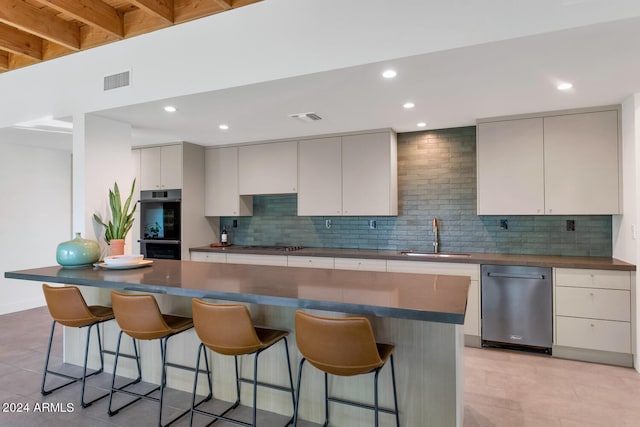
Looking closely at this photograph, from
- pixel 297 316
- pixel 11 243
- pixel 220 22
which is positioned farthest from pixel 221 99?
pixel 11 243

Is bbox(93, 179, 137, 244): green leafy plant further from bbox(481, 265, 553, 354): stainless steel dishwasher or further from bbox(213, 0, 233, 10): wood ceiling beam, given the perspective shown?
bbox(481, 265, 553, 354): stainless steel dishwasher

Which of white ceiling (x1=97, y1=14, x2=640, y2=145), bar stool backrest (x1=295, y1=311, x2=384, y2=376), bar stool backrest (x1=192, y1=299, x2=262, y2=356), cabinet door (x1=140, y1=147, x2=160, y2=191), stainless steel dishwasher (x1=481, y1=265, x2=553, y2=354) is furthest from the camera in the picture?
cabinet door (x1=140, y1=147, x2=160, y2=191)

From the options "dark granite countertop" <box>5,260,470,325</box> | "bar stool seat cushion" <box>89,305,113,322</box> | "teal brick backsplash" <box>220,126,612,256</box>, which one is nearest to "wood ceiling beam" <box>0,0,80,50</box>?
"dark granite countertop" <box>5,260,470,325</box>

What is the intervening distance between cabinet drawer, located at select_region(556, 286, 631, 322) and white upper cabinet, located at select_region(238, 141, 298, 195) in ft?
10.1

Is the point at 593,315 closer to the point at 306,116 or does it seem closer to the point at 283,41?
the point at 306,116

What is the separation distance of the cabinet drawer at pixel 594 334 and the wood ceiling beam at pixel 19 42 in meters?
5.67

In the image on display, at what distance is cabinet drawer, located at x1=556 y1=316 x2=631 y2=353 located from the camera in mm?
3139

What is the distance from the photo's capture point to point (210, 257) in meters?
4.88

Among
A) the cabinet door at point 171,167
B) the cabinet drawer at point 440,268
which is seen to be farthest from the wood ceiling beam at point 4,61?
the cabinet drawer at point 440,268

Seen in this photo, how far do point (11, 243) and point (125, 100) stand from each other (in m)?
3.45

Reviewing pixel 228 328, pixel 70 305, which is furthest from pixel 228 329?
pixel 70 305

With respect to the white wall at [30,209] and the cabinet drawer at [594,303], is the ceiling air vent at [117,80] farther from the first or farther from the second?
the cabinet drawer at [594,303]

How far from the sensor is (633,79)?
271cm

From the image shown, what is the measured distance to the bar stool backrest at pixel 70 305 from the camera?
2537mm
